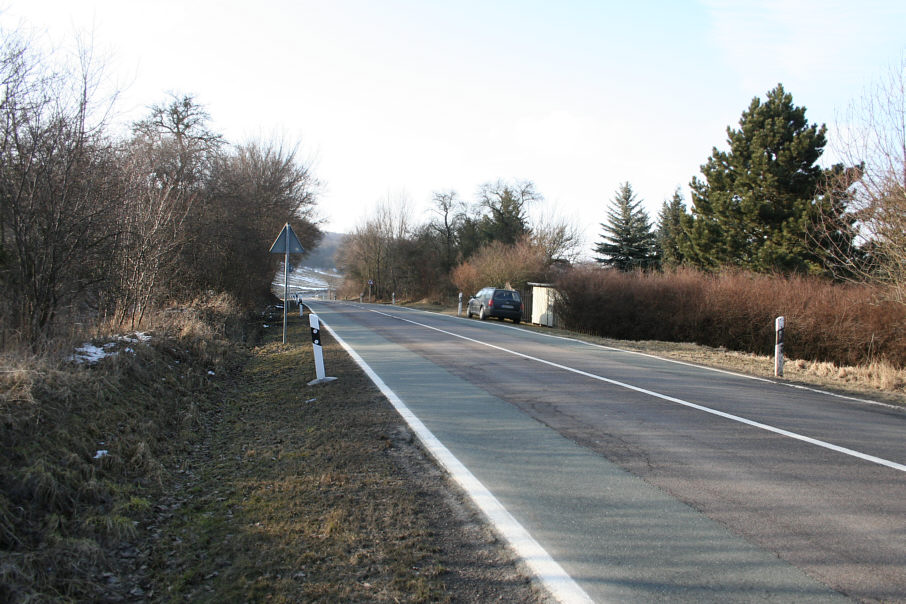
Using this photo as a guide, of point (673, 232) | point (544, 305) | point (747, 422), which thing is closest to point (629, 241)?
point (673, 232)

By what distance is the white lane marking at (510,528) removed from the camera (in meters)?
3.08

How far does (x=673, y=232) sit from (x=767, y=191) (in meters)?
13.4

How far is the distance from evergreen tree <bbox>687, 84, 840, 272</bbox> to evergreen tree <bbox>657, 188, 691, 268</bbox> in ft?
11.0

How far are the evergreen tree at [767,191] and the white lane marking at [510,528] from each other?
91.8 ft

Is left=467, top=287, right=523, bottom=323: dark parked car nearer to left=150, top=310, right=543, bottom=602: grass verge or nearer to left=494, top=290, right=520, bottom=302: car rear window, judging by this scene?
left=494, top=290, right=520, bottom=302: car rear window

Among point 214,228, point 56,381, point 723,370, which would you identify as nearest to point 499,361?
point 723,370

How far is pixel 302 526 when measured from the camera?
12.6 feet

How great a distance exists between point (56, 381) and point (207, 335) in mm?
6818

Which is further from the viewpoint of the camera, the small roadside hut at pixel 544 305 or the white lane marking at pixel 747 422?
the small roadside hut at pixel 544 305

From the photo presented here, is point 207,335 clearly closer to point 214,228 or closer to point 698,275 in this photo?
point 214,228

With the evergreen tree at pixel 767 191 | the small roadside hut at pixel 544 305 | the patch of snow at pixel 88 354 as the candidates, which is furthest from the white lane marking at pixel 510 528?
the evergreen tree at pixel 767 191

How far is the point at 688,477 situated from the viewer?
4773mm

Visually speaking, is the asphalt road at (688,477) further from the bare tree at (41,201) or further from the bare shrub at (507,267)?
the bare shrub at (507,267)

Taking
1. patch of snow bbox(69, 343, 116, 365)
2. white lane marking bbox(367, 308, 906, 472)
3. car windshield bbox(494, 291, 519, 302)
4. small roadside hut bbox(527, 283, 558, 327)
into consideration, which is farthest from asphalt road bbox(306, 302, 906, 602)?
car windshield bbox(494, 291, 519, 302)
